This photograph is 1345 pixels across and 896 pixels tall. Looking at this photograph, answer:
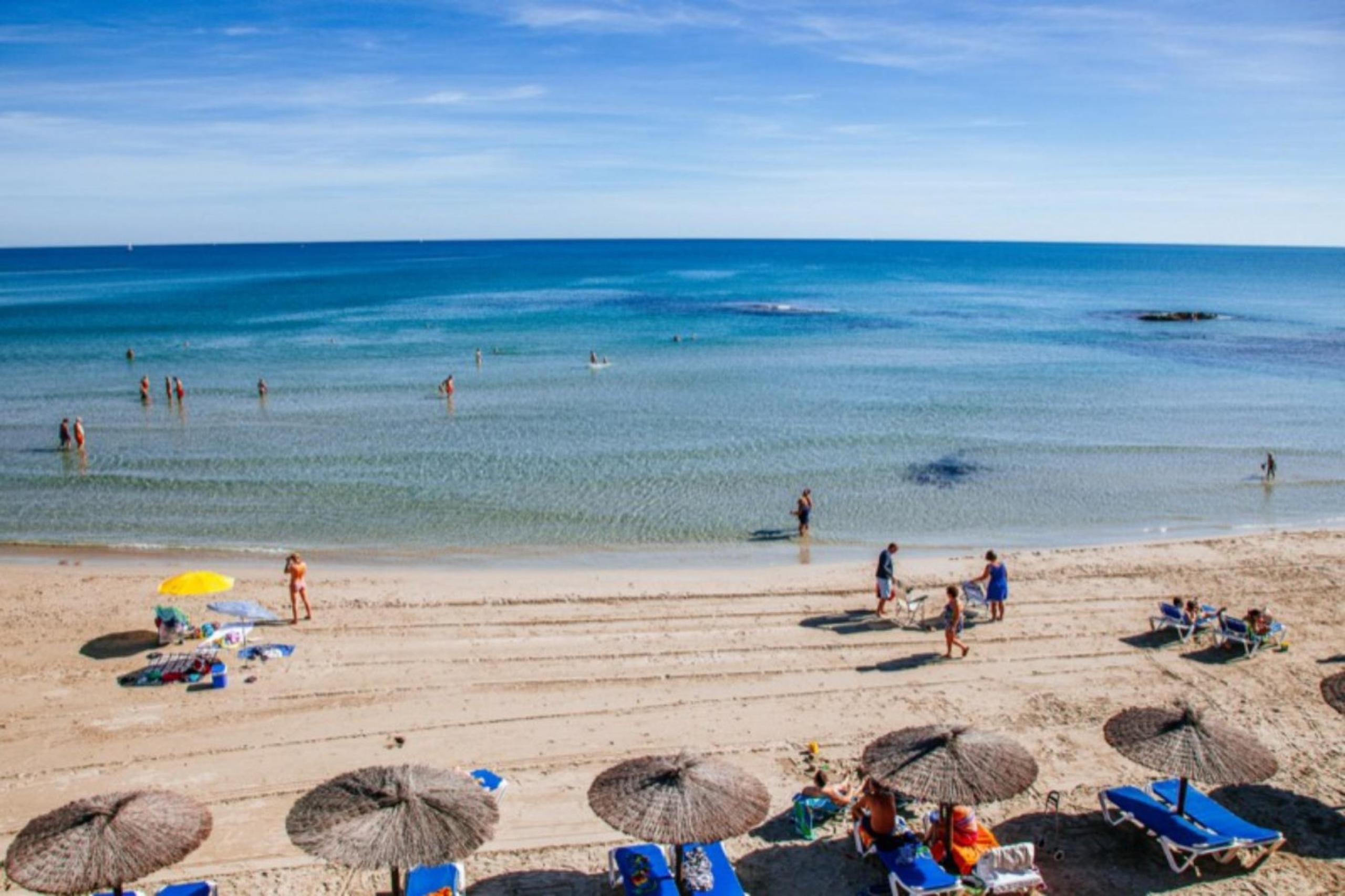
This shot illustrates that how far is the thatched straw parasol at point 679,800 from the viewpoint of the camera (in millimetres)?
8695

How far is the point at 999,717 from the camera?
1334 centimetres

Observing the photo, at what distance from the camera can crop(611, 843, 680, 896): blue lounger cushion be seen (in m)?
9.27

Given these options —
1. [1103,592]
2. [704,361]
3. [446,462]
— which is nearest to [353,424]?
[446,462]

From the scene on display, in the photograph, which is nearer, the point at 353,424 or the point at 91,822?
the point at 91,822

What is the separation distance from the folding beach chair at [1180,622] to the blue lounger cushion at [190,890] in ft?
47.3

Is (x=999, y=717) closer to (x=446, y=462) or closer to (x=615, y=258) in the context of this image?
(x=446, y=462)

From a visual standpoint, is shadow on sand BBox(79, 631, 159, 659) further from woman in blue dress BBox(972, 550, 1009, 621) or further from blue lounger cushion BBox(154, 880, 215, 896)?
woman in blue dress BBox(972, 550, 1009, 621)

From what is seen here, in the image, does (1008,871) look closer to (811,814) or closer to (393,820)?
(811,814)

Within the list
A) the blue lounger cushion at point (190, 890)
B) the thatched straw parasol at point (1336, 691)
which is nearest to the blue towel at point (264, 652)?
the blue lounger cushion at point (190, 890)

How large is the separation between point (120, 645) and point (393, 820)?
10260 millimetres

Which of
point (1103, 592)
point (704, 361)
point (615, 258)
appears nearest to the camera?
point (1103, 592)

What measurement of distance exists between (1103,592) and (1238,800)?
7480 millimetres

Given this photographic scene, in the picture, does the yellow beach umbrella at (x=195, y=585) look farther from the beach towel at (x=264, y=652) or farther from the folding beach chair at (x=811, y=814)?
the folding beach chair at (x=811, y=814)

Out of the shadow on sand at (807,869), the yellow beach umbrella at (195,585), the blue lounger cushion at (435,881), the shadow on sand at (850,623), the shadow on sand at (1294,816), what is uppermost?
the yellow beach umbrella at (195,585)
